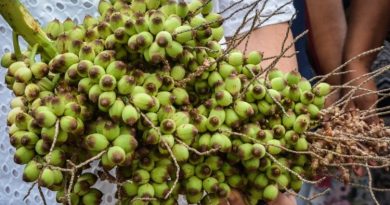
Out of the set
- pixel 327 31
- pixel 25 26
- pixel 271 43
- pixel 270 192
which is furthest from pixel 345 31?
pixel 25 26

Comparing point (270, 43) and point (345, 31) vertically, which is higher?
point (270, 43)

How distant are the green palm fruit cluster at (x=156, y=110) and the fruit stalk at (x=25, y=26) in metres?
0.01

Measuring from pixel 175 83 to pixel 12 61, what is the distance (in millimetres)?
197

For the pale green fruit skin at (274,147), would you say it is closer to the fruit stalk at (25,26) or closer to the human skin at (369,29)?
the fruit stalk at (25,26)

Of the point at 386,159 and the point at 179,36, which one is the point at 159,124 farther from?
the point at 386,159

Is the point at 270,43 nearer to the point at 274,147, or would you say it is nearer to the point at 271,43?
the point at 271,43

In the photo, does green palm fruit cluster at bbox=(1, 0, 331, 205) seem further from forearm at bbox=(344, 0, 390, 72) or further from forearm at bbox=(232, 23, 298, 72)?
forearm at bbox=(344, 0, 390, 72)

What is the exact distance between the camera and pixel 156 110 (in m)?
0.82

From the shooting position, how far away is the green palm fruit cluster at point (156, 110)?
0.81 meters

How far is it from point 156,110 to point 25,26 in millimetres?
179

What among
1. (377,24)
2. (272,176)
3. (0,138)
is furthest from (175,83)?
(377,24)

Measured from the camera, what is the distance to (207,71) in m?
0.88

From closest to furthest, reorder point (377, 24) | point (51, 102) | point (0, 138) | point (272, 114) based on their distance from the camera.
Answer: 1. point (51, 102)
2. point (272, 114)
3. point (0, 138)
4. point (377, 24)

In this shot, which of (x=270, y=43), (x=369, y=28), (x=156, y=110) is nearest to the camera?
(x=156, y=110)
